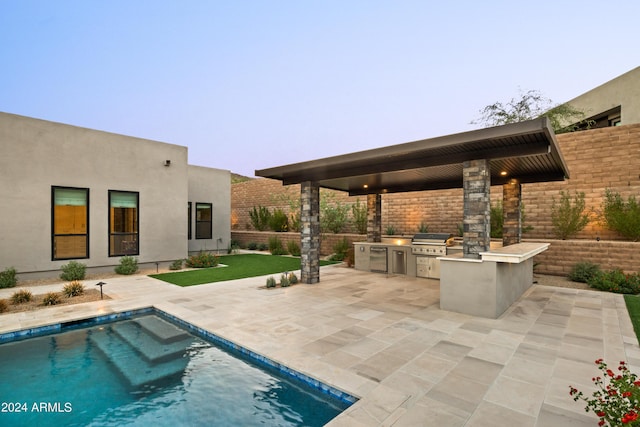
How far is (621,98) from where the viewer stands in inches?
547

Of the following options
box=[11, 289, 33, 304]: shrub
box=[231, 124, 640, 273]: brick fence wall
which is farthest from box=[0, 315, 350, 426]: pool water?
box=[231, 124, 640, 273]: brick fence wall

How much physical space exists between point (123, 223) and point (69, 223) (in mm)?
1569

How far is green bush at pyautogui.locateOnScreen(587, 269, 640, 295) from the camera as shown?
283 inches

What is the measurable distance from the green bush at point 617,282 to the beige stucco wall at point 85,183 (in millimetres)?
13374

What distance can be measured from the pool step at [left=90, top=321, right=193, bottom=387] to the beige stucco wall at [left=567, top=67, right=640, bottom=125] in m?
19.5

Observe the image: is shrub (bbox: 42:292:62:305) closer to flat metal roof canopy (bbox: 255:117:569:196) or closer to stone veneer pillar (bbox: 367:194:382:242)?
flat metal roof canopy (bbox: 255:117:569:196)

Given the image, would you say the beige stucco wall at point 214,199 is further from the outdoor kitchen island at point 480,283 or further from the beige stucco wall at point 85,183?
the outdoor kitchen island at point 480,283

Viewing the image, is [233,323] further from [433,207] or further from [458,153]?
[433,207]

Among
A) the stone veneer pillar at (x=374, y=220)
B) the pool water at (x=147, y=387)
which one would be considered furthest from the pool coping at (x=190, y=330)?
the stone veneer pillar at (x=374, y=220)

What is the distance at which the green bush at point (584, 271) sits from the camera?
8258mm

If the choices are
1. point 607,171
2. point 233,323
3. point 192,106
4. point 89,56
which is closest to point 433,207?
point 607,171

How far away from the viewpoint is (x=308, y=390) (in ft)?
10.3

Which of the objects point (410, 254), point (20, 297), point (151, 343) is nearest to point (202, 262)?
point (20, 297)

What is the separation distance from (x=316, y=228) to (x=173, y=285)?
4.29 metres
